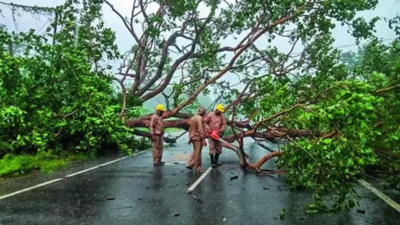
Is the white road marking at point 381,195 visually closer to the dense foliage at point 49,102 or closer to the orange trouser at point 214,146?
the orange trouser at point 214,146

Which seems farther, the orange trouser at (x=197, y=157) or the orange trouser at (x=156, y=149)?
the orange trouser at (x=156, y=149)

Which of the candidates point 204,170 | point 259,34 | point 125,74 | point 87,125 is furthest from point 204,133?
point 125,74

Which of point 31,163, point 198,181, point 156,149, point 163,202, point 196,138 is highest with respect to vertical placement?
point 196,138

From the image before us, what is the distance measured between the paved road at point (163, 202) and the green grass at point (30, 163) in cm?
59

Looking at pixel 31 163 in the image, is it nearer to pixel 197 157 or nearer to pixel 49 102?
pixel 49 102

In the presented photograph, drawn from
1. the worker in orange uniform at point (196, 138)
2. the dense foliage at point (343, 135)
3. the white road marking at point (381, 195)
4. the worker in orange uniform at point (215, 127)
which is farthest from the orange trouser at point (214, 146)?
the white road marking at point (381, 195)

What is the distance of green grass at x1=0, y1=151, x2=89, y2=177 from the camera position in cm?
1016

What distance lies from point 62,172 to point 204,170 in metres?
3.95

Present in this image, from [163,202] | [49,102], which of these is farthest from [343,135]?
[49,102]

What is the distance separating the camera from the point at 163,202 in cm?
708

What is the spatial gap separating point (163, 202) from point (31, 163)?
18.8 ft

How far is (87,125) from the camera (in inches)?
494

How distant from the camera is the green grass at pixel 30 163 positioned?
1016 centimetres

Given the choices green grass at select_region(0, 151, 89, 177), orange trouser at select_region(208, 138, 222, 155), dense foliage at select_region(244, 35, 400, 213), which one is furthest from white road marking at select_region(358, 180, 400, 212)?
green grass at select_region(0, 151, 89, 177)
